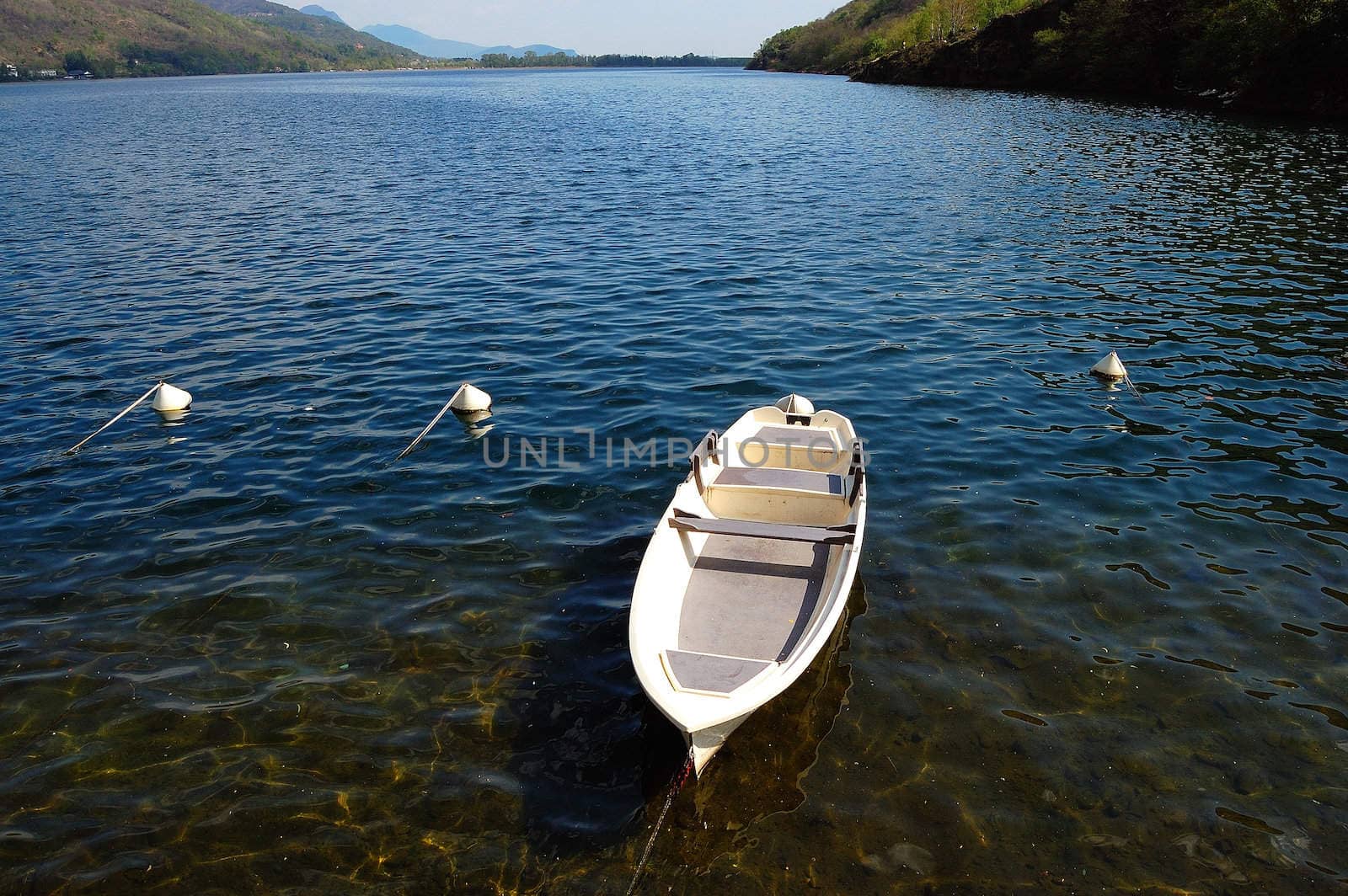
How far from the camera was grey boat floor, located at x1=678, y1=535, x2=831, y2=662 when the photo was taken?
914 centimetres

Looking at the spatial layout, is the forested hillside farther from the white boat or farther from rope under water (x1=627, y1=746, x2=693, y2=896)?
rope under water (x1=627, y1=746, x2=693, y2=896)

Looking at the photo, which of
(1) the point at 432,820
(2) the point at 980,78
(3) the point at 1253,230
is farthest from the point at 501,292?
(2) the point at 980,78

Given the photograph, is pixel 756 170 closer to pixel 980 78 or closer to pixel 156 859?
pixel 156 859

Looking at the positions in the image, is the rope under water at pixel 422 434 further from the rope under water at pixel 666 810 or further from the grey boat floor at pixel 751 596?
the rope under water at pixel 666 810

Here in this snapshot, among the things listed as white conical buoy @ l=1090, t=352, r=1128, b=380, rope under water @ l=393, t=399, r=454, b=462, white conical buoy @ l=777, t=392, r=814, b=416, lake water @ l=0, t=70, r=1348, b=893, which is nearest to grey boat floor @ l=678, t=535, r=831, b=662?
lake water @ l=0, t=70, r=1348, b=893

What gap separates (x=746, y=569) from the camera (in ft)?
34.3

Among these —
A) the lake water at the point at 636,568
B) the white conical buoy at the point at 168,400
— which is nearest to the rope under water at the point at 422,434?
the lake water at the point at 636,568

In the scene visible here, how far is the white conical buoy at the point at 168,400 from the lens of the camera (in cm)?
1627

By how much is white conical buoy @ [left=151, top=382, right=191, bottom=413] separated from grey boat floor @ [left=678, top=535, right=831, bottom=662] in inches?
479

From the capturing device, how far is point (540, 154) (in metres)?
56.9

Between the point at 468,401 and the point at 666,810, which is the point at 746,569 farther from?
the point at 468,401

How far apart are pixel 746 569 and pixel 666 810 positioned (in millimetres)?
3582

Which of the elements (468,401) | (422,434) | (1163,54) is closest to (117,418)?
(422,434)

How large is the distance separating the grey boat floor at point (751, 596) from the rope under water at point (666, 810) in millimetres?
1382
